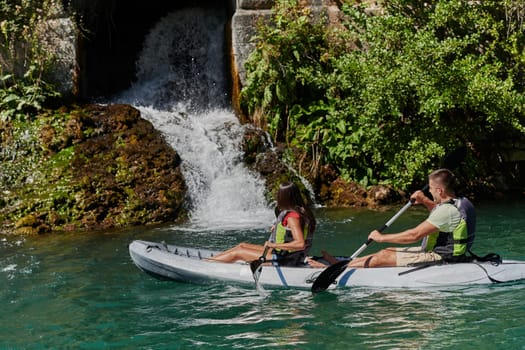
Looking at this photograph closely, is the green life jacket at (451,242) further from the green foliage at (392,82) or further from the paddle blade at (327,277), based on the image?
the green foliage at (392,82)

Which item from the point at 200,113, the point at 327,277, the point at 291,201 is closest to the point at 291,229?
the point at 291,201

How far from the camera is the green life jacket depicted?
6.90 meters

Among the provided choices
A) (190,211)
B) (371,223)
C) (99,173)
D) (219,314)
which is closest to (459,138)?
(371,223)

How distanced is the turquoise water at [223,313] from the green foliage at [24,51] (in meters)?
4.73

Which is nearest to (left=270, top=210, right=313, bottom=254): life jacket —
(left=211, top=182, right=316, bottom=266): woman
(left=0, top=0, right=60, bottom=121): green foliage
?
(left=211, top=182, right=316, bottom=266): woman

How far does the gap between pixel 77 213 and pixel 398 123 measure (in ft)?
18.4

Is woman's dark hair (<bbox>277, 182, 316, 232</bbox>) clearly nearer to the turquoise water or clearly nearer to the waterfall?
the turquoise water

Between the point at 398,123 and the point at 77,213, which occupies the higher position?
the point at 398,123

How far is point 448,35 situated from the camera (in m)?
12.7

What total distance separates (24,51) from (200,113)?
11.7ft

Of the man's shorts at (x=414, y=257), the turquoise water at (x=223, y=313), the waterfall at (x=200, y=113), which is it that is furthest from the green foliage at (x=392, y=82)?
the man's shorts at (x=414, y=257)

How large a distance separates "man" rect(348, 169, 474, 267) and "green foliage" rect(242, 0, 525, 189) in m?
4.69

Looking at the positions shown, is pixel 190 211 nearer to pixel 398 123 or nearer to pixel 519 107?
pixel 398 123

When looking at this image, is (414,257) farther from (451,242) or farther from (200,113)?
(200,113)
